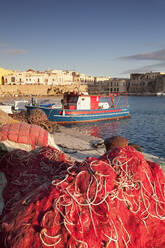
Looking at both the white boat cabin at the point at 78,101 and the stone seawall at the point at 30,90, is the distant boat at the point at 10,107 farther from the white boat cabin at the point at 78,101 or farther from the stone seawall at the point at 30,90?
the stone seawall at the point at 30,90

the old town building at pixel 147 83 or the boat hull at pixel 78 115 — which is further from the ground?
the old town building at pixel 147 83

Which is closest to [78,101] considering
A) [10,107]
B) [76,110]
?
[76,110]

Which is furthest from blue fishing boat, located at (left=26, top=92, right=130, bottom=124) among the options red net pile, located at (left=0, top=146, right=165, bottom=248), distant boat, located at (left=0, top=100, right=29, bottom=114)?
red net pile, located at (left=0, top=146, right=165, bottom=248)

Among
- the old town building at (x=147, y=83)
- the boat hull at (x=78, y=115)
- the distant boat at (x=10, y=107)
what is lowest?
the boat hull at (x=78, y=115)

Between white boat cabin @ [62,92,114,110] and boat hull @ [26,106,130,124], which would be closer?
boat hull @ [26,106,130,124]

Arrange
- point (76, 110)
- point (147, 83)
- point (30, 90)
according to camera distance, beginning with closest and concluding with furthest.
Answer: point (76, 110), point (30, 90), point (147, 83)

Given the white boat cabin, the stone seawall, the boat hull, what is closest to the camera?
the boat hull

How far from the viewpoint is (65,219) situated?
2.20m

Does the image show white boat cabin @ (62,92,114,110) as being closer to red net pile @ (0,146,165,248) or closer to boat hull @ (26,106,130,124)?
boat hull @ (26,106,130,124)

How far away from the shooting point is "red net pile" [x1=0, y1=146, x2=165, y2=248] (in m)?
2.18

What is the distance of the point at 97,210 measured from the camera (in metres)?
2.38

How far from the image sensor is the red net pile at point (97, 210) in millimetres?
2182

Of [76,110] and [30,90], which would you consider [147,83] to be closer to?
[30,90]

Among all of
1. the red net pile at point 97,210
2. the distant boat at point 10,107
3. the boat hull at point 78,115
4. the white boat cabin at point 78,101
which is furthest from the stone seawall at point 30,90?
the red net pile at point 97,210
